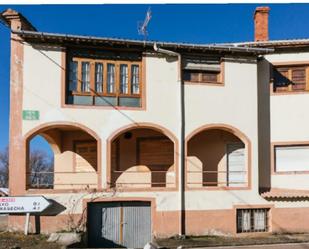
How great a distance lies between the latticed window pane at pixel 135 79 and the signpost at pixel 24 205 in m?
5.26

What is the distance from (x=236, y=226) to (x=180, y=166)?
3140 millimetres

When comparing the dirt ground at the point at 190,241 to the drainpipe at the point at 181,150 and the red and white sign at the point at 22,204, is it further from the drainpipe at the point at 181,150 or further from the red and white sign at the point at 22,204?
the red and white sign at the point at 22,204

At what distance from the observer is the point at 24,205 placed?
557 inches

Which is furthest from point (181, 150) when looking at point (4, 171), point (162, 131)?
point (4, 171)

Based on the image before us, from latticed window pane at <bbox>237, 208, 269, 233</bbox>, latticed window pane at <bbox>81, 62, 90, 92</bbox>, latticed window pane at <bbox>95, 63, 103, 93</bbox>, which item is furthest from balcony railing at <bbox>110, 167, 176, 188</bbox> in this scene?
latticed window pane at <bbox>81, 62, 90, 92</bbox>

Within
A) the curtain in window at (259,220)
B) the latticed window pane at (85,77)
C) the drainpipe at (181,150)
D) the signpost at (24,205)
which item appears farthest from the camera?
the curtain in window at (259,220)

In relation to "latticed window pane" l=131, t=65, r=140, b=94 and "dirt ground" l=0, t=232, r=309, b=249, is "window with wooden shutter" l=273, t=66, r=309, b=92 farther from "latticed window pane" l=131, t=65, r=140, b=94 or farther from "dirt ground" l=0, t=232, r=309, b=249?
"dirt ground" l=0, t=232, r=309, b=249

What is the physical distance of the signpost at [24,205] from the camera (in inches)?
556

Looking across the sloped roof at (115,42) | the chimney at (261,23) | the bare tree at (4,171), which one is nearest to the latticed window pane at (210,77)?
the sloped roof at (115,42)

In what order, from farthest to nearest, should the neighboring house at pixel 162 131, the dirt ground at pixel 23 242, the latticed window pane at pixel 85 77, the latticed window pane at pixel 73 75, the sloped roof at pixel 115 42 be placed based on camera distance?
1. the latticed window pane at pixel 85 77
2. the latticed window pane at pixel 73 75
3. the neighboring house at pixel 162 131
4. the sloped roof at pixel 115 42
5. the dirt ground at pixel 23 242

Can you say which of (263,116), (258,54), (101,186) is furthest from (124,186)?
(258,54)

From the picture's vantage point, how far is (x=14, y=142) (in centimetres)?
1458

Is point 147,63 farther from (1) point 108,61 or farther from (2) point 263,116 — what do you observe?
(2) point 263,116

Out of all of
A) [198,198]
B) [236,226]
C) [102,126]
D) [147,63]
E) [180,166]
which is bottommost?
[236,226]
